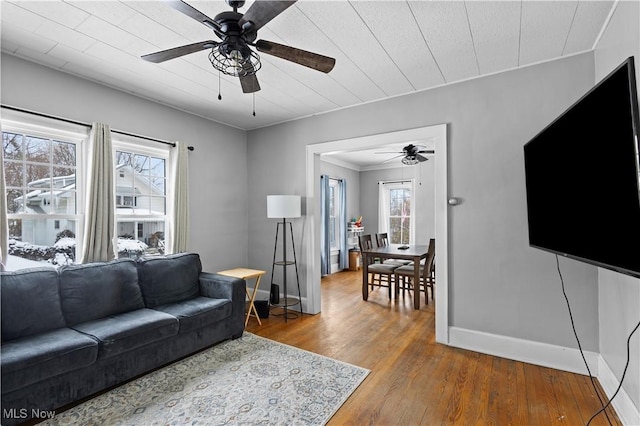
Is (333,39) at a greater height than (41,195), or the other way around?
(333,39)

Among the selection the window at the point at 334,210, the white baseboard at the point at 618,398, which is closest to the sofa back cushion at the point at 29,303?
the white baseboard at the point at 618,398

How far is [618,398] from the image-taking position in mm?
2064

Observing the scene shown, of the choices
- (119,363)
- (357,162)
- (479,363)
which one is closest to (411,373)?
(479,363)

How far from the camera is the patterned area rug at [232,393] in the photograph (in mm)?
2047

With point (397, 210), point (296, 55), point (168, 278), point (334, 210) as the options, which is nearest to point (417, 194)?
point (397, 210)

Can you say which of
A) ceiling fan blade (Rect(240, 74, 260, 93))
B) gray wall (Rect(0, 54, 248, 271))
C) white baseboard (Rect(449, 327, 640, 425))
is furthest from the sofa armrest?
white baseboard (Rect(449, 327, 640, 425))

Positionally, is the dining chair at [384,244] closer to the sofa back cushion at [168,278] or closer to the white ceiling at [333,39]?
the white ceiling at [333,39]

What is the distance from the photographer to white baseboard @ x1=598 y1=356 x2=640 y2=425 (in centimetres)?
184

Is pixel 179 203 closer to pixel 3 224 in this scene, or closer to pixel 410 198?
pixel 3 224

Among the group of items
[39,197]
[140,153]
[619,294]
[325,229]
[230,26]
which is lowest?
[619,294]

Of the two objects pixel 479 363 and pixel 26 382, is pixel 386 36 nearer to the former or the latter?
pixel 479 363

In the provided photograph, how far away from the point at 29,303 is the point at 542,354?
13.6 feet

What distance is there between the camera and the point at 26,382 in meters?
1.90

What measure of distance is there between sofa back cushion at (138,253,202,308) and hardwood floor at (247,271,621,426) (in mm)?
900
